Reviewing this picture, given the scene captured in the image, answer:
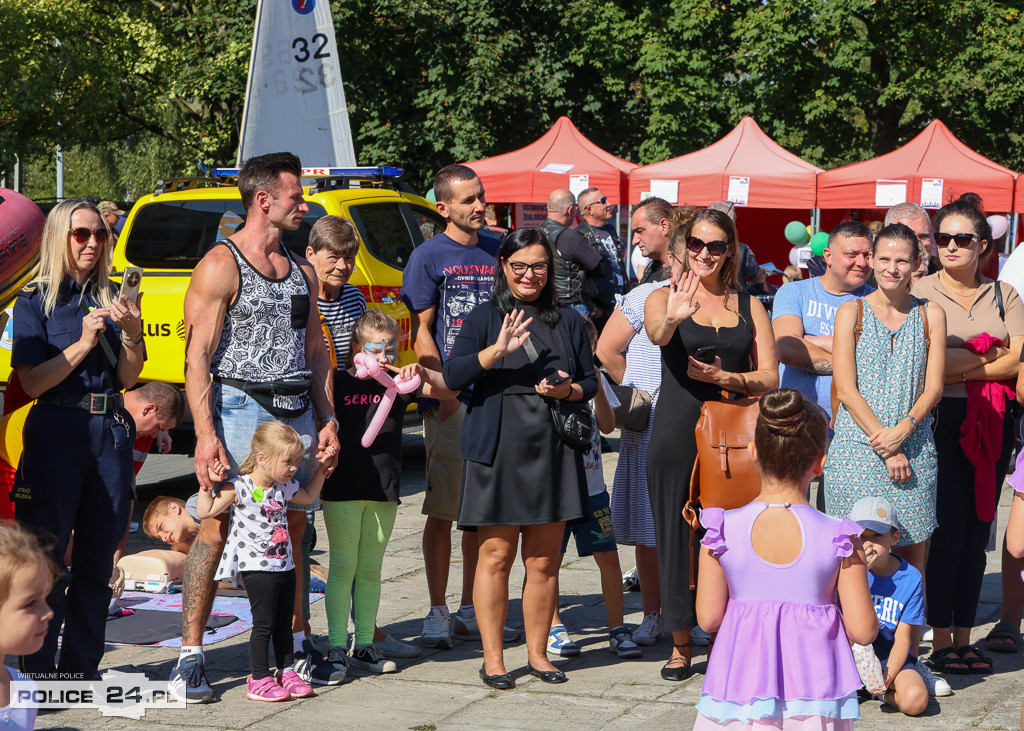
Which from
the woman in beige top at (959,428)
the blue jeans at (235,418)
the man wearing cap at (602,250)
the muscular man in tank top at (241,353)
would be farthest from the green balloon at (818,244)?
the blue jeans at (235,418)

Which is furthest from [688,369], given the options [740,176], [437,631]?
[740,176]

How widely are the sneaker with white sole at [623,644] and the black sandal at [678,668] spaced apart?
0.28 meters

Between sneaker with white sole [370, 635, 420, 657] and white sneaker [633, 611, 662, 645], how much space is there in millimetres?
1033

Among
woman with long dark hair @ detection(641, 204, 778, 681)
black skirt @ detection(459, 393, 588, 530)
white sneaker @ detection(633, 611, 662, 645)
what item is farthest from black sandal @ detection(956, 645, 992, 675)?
black skirt @ detection(459, 393, 588, 530)

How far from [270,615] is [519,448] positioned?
3.90ft

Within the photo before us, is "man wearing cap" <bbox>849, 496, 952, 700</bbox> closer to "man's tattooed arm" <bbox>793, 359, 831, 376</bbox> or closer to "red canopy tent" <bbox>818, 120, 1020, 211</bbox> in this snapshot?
"man's tattooed arm" <bbox>793, 359, 831, 376</bbox>

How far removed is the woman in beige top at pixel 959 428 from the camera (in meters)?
5.28

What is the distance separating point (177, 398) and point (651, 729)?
10.6 feet

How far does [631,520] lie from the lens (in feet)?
18.4

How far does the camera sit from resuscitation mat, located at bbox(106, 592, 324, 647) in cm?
552

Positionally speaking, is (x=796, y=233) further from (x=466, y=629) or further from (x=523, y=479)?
(x=523, y=479)

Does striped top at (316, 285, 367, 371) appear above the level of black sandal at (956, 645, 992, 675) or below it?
above

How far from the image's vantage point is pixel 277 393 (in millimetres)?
4770

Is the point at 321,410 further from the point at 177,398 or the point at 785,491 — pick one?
the point at 785,491
